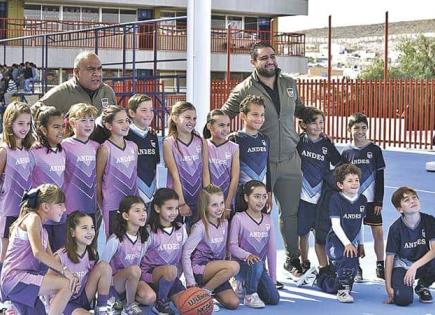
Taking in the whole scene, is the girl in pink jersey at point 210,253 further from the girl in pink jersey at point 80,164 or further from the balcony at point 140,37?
the balcony at point 140,37

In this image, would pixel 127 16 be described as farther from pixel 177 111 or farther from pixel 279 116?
pixel 177 111

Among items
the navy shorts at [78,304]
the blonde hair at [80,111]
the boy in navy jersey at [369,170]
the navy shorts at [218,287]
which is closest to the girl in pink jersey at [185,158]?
the navy shorts at [218,287]

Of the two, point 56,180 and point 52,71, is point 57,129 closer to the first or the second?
point 56,180

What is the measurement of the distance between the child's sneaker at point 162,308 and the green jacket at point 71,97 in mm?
1670

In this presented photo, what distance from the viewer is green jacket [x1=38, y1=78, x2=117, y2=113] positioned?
6.81 metres

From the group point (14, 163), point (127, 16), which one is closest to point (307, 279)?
point (14, 163)

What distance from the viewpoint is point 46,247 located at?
5.62 m

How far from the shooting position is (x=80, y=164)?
20.7ft

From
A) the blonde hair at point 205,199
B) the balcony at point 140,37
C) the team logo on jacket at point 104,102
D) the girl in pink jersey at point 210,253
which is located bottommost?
the girl in pink jersey at point 210,253

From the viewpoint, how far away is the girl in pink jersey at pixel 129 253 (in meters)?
6.09

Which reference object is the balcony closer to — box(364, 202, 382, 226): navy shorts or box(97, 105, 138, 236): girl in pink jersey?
box(364, 202, 382, 226): navy shorts

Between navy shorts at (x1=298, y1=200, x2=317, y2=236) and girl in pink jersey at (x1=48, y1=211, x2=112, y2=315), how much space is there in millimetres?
2149

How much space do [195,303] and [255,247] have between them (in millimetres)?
950

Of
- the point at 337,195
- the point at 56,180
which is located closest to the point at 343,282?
the point at 337,195
